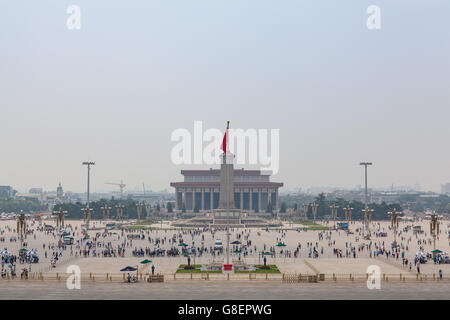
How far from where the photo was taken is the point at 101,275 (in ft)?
164

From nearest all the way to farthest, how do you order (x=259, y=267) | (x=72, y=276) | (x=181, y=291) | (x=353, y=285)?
1. (x=181, y=291)
2. (x=353, y=285)
3. (x=72, y=276)
4. (x=259, y=267)
